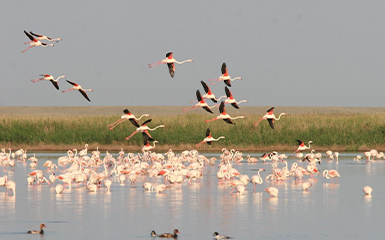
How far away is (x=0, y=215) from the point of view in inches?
642

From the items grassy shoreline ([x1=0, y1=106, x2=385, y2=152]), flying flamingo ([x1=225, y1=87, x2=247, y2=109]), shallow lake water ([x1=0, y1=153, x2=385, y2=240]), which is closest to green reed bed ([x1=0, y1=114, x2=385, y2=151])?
grassy shoreline ([x1=0, y1=106, x2=385, y2=152])

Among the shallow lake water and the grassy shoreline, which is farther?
the grassy shoreline

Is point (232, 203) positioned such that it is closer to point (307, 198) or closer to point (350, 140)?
point (307, 198)

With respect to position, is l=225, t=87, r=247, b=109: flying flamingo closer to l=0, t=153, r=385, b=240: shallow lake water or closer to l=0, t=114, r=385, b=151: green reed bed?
l=0, t=153, r=385, b=240: shallow lake water

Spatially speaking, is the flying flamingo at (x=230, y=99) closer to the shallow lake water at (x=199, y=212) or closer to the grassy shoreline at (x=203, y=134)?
the shallow lake water at (x=199, y=212)

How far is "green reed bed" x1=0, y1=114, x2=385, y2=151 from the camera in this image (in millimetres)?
39625

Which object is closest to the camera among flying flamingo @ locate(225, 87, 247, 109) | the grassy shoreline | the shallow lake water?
the shallow lake water

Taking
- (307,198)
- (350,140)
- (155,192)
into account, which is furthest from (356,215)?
(350,140)

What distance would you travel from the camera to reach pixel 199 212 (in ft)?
55.1

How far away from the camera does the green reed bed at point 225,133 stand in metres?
39.6

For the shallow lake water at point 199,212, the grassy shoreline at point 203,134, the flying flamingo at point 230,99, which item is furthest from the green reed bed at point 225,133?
the flying flamingo at point 230,99

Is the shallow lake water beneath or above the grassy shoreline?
beneath

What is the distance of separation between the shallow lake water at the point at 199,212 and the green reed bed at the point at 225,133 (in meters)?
16.1

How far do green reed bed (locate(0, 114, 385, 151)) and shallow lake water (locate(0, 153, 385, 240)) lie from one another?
16.1 meters
